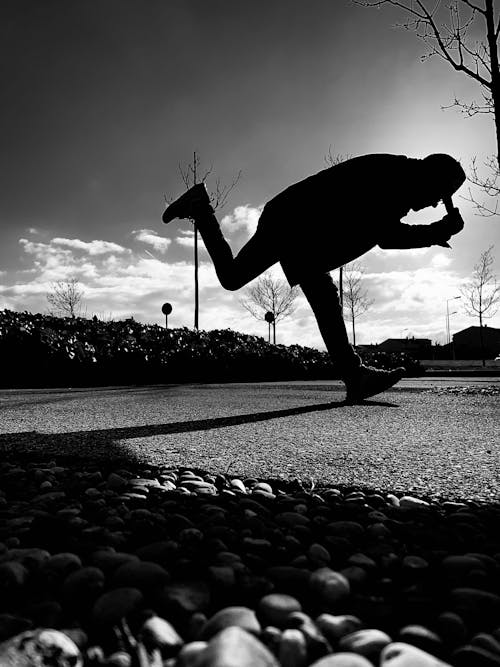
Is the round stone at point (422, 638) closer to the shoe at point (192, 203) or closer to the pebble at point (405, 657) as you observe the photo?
the pebble at point (405, 657)

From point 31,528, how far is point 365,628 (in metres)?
Result: 0.81

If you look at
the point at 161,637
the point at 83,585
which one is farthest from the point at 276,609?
A: the point at 83,585

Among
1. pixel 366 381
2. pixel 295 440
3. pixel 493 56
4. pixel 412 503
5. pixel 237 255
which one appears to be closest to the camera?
pixel 412 503

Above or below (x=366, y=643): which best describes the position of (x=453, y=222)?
above

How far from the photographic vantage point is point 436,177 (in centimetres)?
341

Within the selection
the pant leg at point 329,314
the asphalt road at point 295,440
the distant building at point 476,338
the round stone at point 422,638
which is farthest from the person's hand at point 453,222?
the distant building at point 476,338

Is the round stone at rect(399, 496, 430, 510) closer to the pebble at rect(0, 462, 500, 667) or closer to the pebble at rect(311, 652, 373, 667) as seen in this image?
the pebble at rect(0, 462, 500, 667)

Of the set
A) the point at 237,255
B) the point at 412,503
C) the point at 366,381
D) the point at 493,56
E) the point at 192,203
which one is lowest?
the point at 412,503

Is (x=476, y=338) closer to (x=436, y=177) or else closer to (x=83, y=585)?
(x=436, y=177)

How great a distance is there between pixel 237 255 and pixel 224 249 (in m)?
0.11

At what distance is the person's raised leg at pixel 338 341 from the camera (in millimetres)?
3781

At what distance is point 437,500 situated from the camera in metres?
1.42

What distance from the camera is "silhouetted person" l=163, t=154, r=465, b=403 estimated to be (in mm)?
3471

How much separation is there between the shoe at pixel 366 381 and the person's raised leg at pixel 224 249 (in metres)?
1.14
